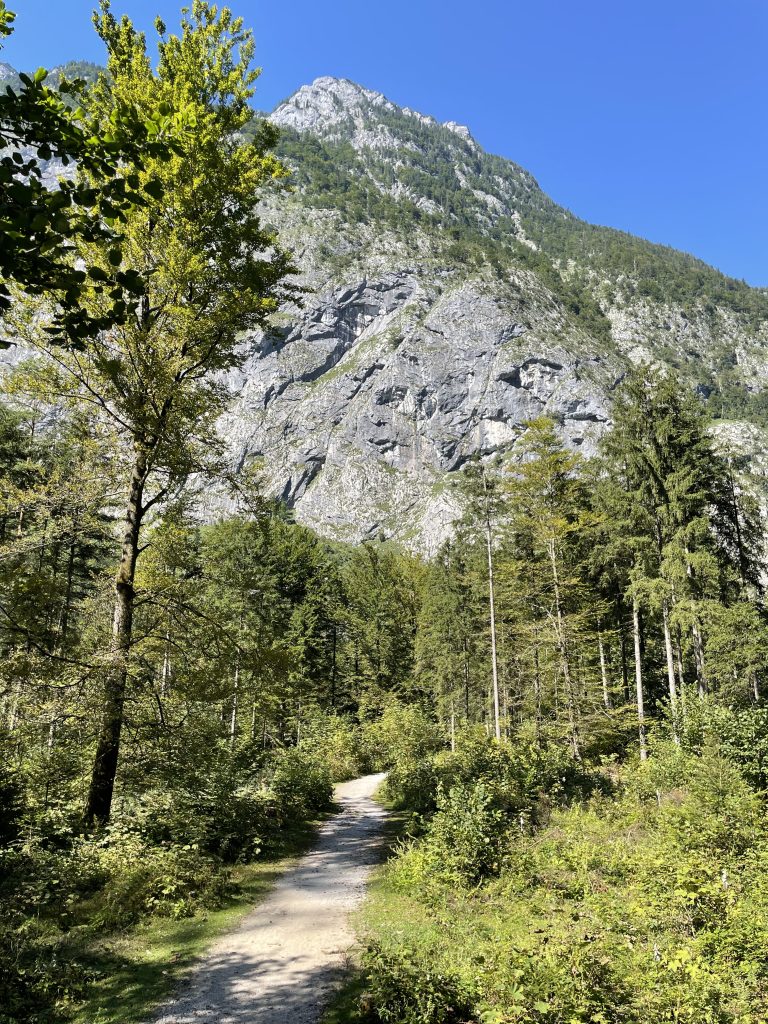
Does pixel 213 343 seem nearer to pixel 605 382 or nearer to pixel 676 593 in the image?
pixel 676 593

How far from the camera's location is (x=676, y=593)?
18.8 metres

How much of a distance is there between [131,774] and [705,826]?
380 inches

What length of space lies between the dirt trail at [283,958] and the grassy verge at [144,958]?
23 cm

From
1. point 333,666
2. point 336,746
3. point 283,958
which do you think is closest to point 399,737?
point 336,746

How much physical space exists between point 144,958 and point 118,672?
373 centimetres

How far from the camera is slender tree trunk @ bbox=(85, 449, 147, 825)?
8.84 metres

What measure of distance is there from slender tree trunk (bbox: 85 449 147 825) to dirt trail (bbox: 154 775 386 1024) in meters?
3.27

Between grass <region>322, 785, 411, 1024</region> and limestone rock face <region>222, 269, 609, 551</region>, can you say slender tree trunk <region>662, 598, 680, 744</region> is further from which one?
limestone rock face <region>222, 269, 609, 551</region>

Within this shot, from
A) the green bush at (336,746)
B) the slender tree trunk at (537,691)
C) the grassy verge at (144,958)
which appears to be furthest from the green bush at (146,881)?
the green bush at (336,746)

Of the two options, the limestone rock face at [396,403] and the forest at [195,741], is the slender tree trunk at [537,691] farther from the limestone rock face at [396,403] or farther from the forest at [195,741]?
the limestone rock face at [396,403]

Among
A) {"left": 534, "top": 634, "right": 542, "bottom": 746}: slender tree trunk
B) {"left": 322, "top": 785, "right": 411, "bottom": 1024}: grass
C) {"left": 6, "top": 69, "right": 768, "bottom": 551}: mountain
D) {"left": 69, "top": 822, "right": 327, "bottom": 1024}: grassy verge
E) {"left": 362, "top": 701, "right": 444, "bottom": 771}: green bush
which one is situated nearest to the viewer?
{"left": 322, "top": 785, "right": 411, "bottom": 1024}: grass

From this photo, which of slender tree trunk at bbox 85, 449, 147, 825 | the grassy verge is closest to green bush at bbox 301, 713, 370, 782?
slender tree trunk at bbox 85, 449, 147, 825

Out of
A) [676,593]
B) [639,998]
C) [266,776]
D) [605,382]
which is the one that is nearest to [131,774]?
[266,776]

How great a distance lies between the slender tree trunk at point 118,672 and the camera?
8.84m
